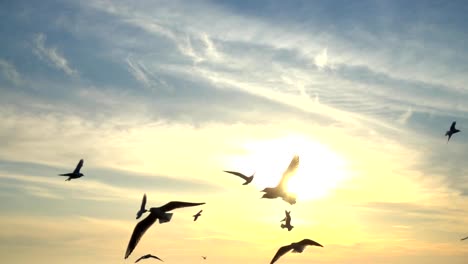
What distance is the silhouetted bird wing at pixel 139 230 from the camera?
101 feet

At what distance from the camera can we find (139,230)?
32.1 meters

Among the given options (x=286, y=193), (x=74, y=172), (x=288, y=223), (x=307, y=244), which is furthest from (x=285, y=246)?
(x=74, y=172)

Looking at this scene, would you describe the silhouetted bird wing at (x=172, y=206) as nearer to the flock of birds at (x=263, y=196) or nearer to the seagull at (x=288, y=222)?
the flock of birds at (x=263, y=196)

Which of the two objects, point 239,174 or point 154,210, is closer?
point 154,210

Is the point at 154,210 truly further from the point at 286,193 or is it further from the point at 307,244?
the point at 286,193

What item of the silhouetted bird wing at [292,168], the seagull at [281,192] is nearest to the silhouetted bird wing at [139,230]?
the seagull at [281,192]

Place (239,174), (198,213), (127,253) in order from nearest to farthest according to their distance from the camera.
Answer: (127,253) < (239,174) < (198,213)

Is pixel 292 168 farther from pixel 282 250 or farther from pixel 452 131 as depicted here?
pixel 452 131

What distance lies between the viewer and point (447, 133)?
74.2 m

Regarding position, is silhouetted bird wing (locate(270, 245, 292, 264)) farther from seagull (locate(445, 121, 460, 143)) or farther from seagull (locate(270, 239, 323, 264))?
seagull (locate(445, 121, 460, 143))

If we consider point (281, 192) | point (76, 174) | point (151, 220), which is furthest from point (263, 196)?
point (76, 174)

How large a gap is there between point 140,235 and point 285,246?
10822 mm

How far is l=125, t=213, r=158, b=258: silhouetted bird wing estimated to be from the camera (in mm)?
30886

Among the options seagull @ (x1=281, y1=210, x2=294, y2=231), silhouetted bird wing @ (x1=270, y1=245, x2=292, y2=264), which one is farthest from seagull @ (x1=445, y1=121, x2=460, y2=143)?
silhouetted bird wing @ (x1=270, y1=245, x2=292, y2=264)
